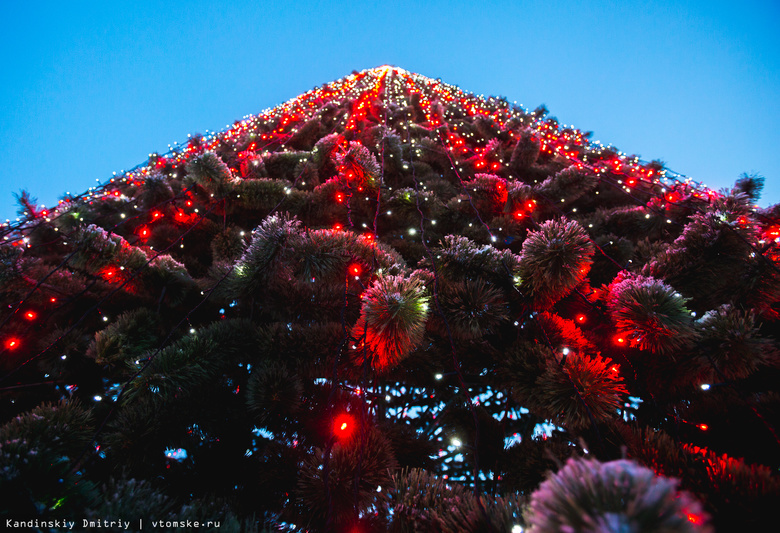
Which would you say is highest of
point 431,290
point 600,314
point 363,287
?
point 363,287

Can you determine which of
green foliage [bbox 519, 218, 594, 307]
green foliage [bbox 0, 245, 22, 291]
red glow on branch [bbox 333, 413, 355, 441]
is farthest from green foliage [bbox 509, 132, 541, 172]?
green foliage [bbox 0, 245, 22, 291]

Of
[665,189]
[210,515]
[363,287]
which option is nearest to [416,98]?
[665,189]

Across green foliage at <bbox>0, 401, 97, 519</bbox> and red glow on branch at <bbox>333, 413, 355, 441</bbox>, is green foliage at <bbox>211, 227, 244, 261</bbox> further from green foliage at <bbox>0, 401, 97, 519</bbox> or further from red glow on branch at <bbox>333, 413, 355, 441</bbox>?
red glow on branch at <bbox>333, 413, 355, 441</bbox>

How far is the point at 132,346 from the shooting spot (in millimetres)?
901

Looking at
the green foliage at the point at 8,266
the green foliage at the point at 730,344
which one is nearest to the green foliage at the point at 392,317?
the green foliage at the point at 730,344

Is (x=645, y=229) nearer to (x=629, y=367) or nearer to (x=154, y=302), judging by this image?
(x=629, y=367)

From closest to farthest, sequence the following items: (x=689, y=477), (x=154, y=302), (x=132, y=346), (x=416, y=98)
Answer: (x=689, y=477)
(x=132, y=346)
(x=154, y=302)
(x=416, y=98)

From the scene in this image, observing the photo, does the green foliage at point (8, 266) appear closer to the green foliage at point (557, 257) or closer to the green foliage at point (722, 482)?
the green foliage at point (557, 257)

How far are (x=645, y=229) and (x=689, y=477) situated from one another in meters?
1.45

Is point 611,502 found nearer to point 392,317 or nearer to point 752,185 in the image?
point 392,317

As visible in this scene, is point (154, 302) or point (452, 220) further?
point (452, 220)

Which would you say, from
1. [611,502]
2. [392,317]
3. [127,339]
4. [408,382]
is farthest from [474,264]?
[127,339]

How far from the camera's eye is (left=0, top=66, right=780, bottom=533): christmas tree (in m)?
0.45

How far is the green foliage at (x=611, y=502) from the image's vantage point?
21 cm
